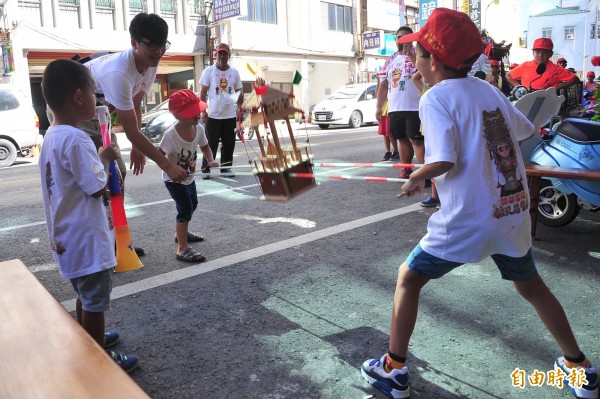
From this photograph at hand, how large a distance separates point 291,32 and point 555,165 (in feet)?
86.4

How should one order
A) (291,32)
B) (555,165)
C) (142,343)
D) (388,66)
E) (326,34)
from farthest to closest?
(326,34) < (291,32) < (388,66) < (555,165) < (142,343)

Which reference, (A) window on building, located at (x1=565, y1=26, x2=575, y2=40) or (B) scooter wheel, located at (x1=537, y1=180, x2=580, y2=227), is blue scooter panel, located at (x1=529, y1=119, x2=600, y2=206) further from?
(A) window on building, located at (x1=565, y1=26, x2=575, y2=40)

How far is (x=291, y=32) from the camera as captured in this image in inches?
1150

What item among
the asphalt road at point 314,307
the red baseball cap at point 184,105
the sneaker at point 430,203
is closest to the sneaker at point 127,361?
the asphalt road at point 314,307

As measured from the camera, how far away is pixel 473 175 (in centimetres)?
212

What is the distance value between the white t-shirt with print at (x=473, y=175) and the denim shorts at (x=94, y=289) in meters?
1.51

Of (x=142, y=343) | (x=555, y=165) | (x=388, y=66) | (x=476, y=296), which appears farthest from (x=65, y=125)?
(x=388, y=66)

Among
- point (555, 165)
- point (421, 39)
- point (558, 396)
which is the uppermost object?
point (421, 39)

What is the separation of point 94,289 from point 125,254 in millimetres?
1542

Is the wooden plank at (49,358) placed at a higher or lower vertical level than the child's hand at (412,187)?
lower

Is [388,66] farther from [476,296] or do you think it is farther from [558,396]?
[558,396]

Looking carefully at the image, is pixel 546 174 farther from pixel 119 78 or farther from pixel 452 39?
pixel 119 78

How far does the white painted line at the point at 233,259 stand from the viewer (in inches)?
146

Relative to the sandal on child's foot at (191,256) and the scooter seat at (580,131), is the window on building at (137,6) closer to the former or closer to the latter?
the sandal on child's foot at (191,256)
